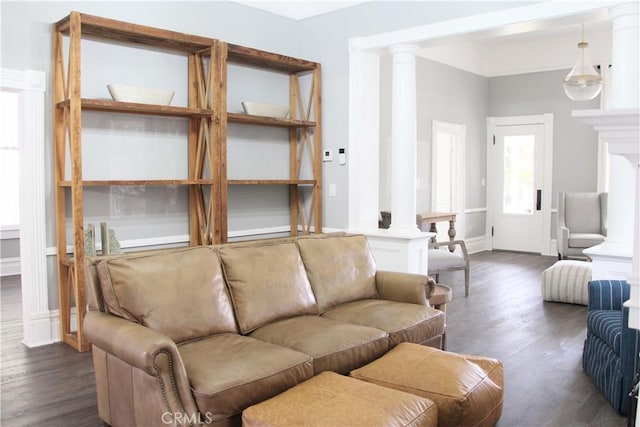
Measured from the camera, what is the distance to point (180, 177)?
4.82 meters

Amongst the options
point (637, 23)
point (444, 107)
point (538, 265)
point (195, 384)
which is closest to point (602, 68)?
point (444, 107)

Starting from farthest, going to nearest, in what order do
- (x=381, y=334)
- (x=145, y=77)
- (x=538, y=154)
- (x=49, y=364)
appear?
(x=538, y=154)
(x=145, y=77)
(x=49, y=364)
(x=381, y=334)

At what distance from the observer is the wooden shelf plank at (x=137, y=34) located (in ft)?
12.8

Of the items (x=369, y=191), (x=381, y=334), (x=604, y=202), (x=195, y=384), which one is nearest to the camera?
(x=195, y=384)

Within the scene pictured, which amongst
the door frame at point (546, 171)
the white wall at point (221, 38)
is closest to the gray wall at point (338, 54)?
the white wall at point (221, 38)

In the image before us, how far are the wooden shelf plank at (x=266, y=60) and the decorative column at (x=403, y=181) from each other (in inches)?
35.0

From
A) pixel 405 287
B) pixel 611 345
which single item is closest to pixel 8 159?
pixel 405 287

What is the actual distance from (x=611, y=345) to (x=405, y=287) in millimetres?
1186

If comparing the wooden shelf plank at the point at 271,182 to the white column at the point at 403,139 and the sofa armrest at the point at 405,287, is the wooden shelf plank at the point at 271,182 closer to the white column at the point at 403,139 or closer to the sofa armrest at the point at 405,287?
the white column at the point at 403,139

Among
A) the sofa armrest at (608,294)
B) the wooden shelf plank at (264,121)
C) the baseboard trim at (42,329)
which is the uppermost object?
the wooden shelf plank at (264,121)

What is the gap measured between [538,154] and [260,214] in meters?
5.10

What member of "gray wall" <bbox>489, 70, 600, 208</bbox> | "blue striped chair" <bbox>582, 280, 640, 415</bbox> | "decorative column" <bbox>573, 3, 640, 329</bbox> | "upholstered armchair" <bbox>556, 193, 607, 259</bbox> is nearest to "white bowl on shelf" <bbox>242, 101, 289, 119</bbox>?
"decorative column" <bbox>573, 3, 640, 329</bbox>

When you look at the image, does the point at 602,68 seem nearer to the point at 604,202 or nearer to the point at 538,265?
the point at 604,202

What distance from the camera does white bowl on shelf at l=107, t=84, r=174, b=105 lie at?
4156 mm
